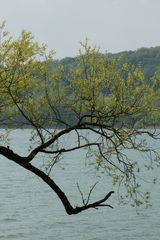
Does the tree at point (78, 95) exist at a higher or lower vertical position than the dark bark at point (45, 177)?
higher

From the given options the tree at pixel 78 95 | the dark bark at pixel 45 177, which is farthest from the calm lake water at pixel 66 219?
the dark bark at pixel 45 177

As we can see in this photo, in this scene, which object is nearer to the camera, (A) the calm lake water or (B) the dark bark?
(B) the dark bark

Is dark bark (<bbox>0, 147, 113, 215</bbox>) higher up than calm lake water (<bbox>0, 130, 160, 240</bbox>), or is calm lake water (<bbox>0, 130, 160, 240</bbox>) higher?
dark bark (<bbox>0, 147, 113, 215</bbox>)

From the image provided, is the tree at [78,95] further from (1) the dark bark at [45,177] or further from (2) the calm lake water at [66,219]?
(2) the calm lake water at [66,219]

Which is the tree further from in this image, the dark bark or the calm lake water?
the calm lake water

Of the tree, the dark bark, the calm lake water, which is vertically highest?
the tree

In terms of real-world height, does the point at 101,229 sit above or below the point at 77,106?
below

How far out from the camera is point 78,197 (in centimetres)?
6119

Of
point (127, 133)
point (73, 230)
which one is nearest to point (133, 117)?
point (127, 133)

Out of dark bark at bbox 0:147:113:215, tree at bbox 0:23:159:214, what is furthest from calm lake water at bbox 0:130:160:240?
dark bark at bbox 0:147:113:215

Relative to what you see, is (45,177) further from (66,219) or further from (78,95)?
(66,219)

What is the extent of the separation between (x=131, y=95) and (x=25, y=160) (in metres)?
3.62

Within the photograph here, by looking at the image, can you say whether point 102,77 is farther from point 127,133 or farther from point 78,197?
point 78,197

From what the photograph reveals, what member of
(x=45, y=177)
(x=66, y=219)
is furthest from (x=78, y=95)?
(x=66, y=219)
